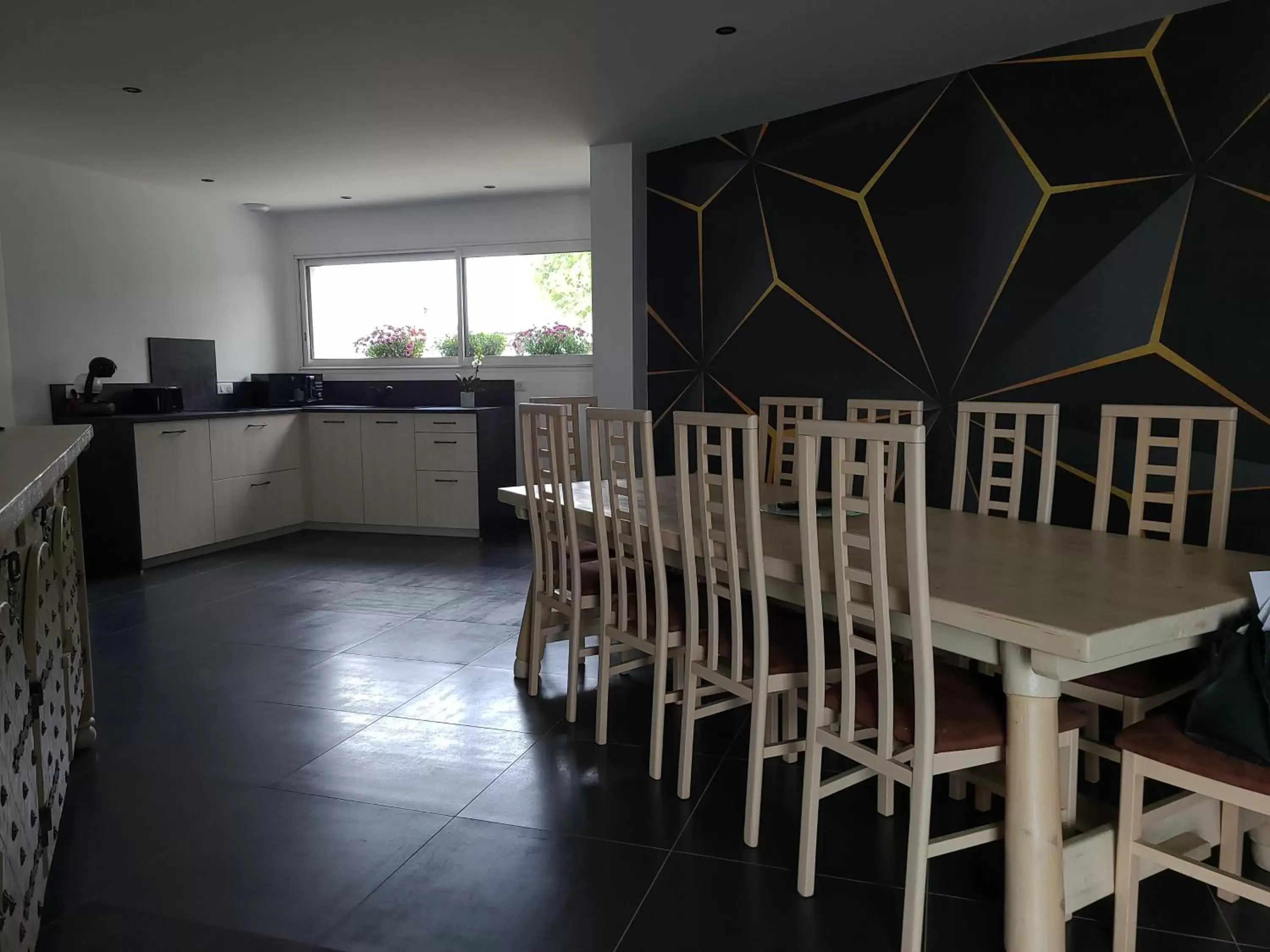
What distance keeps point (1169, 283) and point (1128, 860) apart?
2525 mm

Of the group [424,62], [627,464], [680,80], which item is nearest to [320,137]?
[424,62]

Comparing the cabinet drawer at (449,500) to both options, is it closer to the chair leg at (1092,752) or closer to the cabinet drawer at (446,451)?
the cabinet drawer at (446,451)

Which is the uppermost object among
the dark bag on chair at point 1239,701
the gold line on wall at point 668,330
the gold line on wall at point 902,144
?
the gold line on wall at point 902,144

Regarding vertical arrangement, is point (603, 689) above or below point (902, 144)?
below

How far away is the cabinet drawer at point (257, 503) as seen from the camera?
586 centimetres

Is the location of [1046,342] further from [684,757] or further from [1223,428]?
[684,757]

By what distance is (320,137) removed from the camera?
15.6 ft

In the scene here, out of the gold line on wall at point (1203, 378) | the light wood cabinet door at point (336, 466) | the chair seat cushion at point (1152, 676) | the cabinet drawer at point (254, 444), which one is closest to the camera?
the chair seat cushion at point (1152, 676)

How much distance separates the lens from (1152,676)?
2043mm

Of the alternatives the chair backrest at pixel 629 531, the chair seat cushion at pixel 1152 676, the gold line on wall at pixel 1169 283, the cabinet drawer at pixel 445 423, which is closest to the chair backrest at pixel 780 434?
the chair backrest at pixel 629 531

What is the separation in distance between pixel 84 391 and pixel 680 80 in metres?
3.94

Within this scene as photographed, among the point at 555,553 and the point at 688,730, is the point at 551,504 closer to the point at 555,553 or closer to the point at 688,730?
the point at 555,553

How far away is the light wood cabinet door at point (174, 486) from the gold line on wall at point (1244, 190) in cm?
540

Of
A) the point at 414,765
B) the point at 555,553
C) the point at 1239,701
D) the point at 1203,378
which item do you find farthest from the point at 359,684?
the point at 1203,378
